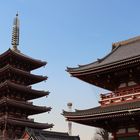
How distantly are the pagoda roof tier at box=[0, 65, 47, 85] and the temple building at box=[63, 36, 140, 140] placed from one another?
25.6 metres

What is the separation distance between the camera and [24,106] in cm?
4934

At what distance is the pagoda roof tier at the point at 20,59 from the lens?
51.5 m

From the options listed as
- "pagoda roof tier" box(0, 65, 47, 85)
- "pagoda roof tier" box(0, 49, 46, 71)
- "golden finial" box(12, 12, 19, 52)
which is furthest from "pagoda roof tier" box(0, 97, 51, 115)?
"golden finial" box(12, 12, 19, 52)

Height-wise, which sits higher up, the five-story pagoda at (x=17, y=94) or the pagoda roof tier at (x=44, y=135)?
the five-story pagoda at (x=17, y=94)

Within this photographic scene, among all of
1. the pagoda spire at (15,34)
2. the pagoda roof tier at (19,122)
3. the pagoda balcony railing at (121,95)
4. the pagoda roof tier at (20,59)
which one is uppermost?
the pagoda spire at (15,34)

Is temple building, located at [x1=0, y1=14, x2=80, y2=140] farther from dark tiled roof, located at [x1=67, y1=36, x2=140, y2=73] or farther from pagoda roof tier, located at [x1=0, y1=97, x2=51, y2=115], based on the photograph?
dark tiled roof, located at [x1=67, y1=36, x2=140, y2=73]

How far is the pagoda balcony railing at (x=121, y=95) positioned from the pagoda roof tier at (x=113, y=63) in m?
1.59

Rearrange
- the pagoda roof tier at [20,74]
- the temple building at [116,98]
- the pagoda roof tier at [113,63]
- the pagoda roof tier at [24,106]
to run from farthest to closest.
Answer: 1. the pagoda roof tier at [20,74]
2. the pagoda roof tier at [24,106]
3. the pagoda roof tier at [113,63]
4. the temple building at [116,98]

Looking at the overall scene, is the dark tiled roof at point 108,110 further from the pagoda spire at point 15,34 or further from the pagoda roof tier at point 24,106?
the pagoda spire at point 15,34

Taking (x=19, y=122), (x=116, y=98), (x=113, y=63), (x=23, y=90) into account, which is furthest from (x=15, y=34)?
(x=116, y=98)

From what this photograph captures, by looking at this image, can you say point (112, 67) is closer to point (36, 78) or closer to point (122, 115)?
point (122, 115)

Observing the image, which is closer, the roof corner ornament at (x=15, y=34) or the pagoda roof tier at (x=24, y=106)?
the pagoda roof tier at (x=24, y=106)

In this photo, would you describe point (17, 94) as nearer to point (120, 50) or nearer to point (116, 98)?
point (120, 50)

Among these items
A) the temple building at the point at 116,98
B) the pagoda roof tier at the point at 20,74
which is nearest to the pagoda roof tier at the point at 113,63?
the temple building at the point at 116,98
